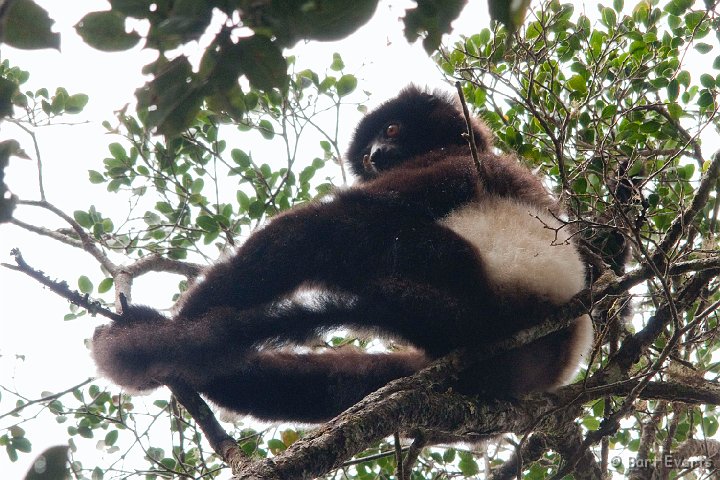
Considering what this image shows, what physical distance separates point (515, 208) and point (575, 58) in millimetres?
1327

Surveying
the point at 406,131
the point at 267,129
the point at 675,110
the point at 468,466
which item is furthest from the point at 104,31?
the point at 406,131

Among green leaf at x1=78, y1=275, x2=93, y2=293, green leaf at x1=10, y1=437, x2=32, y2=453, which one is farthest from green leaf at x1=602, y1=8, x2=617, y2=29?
green leaf at x1=10, y1=437, x2=32, y2=453

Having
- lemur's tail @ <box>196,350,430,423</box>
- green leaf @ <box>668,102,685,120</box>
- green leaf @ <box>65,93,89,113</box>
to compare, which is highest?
green leaf @ <box>65,93,89,113</box>

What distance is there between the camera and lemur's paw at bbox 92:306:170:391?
146 inches

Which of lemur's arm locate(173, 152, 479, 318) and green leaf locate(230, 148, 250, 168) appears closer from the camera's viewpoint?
lemur's arm locate(173, 152, 479, 318)

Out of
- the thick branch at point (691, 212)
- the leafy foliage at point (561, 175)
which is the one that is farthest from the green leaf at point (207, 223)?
the thick branch at point (691, 212)

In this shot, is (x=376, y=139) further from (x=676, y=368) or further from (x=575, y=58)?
(x=676, y=368)

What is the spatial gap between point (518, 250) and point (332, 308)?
1140 millimetres

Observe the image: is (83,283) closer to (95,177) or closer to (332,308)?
(95,177)

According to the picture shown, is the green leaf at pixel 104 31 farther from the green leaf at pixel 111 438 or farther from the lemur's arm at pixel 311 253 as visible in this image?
the green leaf at pixel 111 438

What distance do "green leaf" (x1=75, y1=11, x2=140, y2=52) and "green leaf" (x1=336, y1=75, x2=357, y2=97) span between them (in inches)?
168

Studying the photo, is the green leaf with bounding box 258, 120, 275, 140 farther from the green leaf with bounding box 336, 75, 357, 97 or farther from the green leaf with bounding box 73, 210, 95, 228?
the green leaf with bounding box 73, 210, 95, 228

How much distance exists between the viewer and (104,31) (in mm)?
1368

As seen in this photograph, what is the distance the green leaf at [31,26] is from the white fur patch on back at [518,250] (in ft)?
9.75
